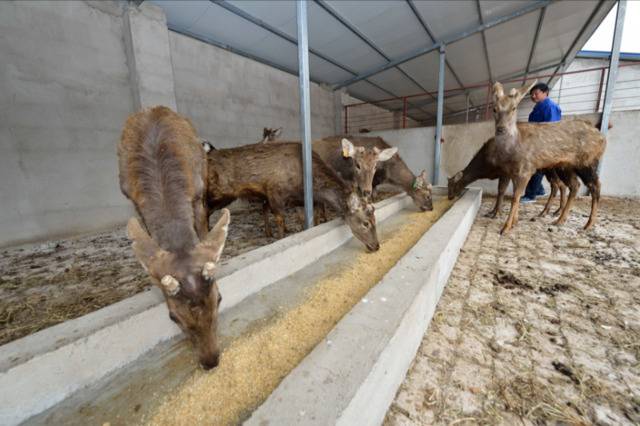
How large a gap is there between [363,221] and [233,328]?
7.34 ft

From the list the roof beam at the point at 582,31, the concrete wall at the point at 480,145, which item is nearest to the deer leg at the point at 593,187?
the concrete wall at the point at 480,145

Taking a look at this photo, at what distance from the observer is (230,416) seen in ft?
4.83

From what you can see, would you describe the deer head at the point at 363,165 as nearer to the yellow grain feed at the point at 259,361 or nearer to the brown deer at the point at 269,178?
the brown deer at the point at 269,178

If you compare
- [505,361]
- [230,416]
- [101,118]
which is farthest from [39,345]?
[101,118]

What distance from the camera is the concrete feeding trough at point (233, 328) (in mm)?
1309

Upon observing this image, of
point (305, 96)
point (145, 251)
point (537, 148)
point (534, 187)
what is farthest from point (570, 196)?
point (145, 251)

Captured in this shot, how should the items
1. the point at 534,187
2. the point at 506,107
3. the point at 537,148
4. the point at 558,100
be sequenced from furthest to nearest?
the point at 558,100 < the point at 534,187 < the point at 537,148 < the point at 506,107

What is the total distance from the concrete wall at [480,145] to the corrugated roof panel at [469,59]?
313 cm

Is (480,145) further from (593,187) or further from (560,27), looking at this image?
(560,27)

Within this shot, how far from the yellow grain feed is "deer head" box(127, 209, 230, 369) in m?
0.16

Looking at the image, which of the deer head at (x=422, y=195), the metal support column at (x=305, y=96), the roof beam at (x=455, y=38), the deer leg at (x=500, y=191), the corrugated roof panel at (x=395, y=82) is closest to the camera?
the metal support column at (x=305, y=96)

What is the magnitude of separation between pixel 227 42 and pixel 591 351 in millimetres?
10107

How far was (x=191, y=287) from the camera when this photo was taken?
1.64 metres

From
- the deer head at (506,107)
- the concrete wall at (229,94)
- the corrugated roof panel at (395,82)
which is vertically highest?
the corrugated roof panel at (395,82)
